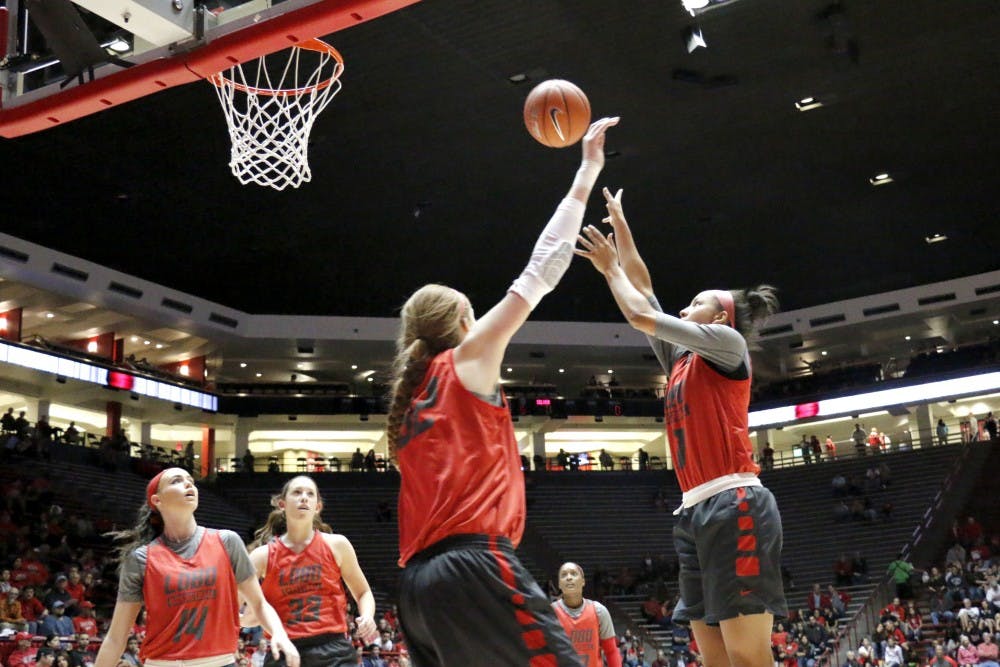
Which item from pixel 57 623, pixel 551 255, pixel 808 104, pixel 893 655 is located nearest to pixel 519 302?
pixel 551 255

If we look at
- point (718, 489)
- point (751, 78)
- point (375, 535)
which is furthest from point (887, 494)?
point (718, 489)

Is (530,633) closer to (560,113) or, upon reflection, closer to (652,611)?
(560,113)

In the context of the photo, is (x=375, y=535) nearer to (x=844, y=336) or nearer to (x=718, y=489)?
(x=844, y=336)

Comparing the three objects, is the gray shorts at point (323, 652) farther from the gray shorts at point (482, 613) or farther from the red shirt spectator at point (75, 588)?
the red shirt spectator at point (75, 588)

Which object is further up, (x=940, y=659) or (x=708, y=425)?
(x=708, y=425)

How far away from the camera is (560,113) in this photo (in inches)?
205

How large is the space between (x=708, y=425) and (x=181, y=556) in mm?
2716

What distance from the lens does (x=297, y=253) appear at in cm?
2541

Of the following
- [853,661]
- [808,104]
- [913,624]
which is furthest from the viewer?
[913,624]

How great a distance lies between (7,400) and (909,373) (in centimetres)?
2663

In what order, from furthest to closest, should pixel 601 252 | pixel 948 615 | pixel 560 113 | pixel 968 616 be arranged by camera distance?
1. pixel 948 615
2. pixel 968 616
3. pixel 560 113
4. pixel 601 252

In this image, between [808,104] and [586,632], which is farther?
[808,104]

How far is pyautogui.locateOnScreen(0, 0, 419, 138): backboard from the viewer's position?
21.4 ft

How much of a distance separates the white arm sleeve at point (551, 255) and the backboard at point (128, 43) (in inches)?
131
